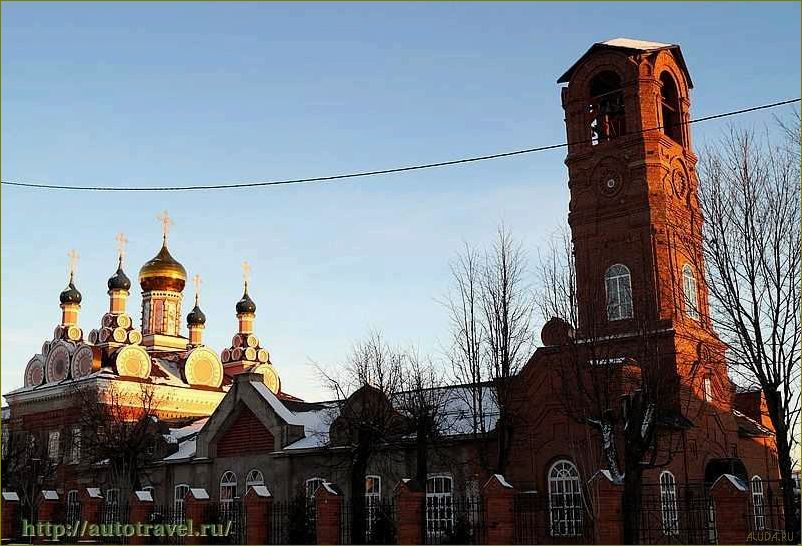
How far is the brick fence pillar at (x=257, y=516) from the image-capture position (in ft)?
66.2

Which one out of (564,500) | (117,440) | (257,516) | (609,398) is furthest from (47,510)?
(609,398)

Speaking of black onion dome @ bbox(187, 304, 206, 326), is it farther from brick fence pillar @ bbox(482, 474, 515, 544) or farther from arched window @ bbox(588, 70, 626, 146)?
brick fence pillar @ bbox(482, 474, 515, 544)

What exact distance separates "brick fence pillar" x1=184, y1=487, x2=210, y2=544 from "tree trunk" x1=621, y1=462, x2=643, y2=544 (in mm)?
10593

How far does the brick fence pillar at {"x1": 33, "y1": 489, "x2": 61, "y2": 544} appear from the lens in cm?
2561

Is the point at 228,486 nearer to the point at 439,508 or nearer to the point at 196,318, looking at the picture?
the point at 439,508

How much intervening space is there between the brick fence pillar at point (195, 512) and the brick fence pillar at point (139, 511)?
5.81ft

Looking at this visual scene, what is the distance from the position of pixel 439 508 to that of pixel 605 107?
12.4 metres

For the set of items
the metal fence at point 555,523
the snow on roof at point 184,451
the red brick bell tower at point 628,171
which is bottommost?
the metal fence at point 555,523

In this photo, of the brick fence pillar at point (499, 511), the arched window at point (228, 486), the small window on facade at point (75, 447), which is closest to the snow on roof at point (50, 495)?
the arched window at point (228, 486)

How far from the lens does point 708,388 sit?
23.2 m

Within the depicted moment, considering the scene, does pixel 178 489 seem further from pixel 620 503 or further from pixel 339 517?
pixel 620 503

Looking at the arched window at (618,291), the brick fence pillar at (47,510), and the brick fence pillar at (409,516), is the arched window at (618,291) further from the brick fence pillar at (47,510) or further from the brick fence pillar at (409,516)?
the brick fence pillar at (47,510)

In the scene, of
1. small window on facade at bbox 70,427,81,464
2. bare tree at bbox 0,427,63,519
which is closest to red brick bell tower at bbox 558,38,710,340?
bare tree at bbox 0,427,63,519

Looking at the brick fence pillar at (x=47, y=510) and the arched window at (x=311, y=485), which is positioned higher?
the arched window at (x=311, y=485)
